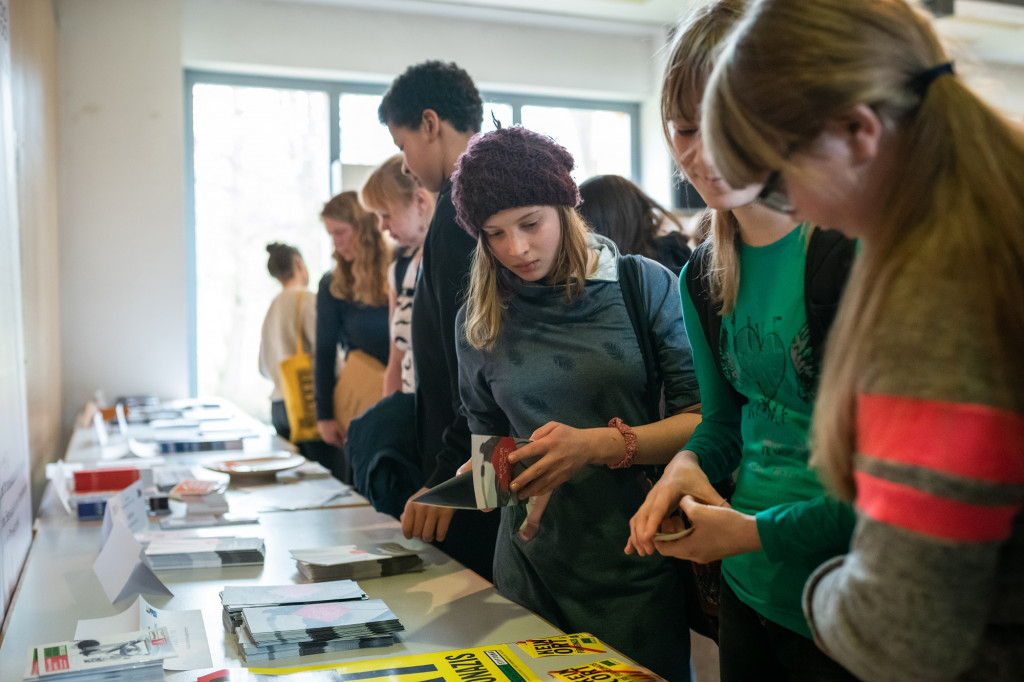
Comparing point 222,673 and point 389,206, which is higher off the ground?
point 389,206

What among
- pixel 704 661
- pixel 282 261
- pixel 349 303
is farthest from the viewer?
pixel 282 261

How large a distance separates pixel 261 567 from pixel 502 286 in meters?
0.69

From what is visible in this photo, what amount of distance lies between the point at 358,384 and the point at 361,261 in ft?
1.70

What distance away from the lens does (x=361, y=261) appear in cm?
361

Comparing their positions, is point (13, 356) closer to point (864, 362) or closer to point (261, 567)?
point (261, 567)

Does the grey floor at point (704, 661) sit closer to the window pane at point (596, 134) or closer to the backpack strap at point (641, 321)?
the backpack strap at point (641, 321)

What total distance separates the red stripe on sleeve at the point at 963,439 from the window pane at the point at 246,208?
20.0ft

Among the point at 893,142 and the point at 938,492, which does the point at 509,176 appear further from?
the point at 938,492

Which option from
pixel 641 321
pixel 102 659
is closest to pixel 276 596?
pixel 102 659

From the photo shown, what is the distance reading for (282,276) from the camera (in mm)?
4680

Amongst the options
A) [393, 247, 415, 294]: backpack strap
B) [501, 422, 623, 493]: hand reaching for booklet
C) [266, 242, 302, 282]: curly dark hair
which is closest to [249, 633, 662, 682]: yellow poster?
[501, 422, 623, 493]: hand reaching for booklet

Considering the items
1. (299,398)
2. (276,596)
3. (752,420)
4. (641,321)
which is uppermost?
(641,321)

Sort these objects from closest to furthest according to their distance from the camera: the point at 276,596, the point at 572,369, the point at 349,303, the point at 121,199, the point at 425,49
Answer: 1. the point at 276,596
2. the point at 572,369
3. the point at 349,303
4. the point at 121,199
5. the point at 425,49

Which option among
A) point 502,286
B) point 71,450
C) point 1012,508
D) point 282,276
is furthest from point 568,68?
point 1012,508
